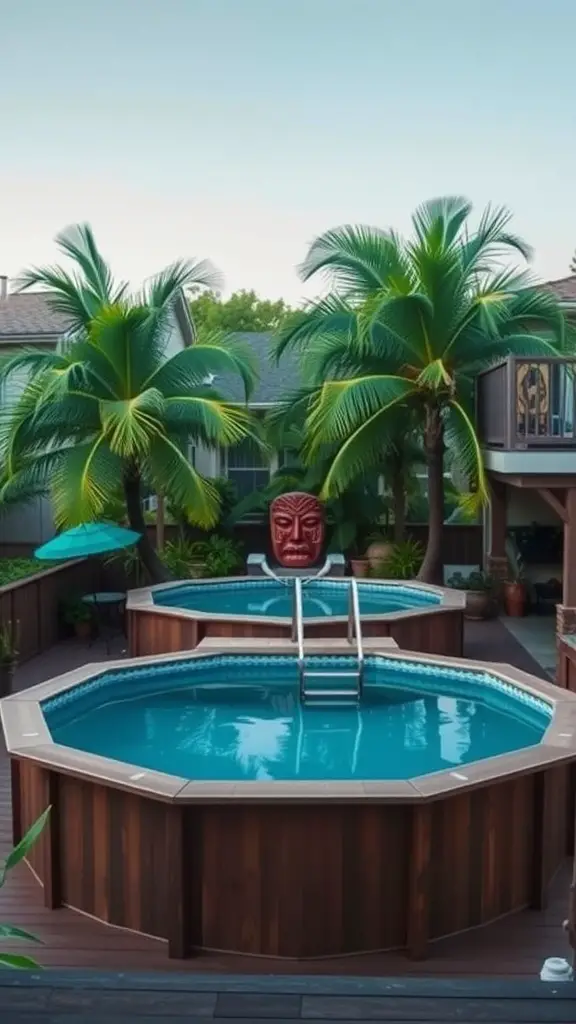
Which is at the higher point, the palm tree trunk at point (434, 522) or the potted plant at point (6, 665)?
the palm tree trunk at point (434, 522)

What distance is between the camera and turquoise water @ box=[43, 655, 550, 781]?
A: 301 inches

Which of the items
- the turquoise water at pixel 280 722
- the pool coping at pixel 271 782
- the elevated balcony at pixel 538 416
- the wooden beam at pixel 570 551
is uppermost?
the elevated balcony at pixel 538 416

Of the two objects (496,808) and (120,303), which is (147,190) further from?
(496,808)

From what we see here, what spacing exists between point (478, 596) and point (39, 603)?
663 centimetres

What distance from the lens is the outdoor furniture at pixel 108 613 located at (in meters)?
13.2

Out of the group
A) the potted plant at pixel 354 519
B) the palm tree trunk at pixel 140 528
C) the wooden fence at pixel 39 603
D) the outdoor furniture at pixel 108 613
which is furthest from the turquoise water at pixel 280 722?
the potted plant at pixel 354 519

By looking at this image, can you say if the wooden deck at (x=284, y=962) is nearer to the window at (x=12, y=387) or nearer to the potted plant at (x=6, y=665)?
the potted plant at (x=6, y=665)

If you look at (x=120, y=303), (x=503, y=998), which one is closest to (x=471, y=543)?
(x=120, y=303)

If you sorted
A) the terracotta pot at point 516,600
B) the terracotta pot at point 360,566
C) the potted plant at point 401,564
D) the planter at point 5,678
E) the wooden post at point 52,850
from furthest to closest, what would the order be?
the terracotta pot at point 360,566
the potted plant at point 401,564
the terracotta pot at point 516,600
the planter at point 5,678
the wooden post at point 52,850

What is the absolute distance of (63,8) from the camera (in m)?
11.9

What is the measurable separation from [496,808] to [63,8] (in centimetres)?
1110

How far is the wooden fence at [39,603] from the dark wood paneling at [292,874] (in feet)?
21.0

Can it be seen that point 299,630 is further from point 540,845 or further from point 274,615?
point 540,845

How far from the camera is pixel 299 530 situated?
Answer: 52.7 ft
